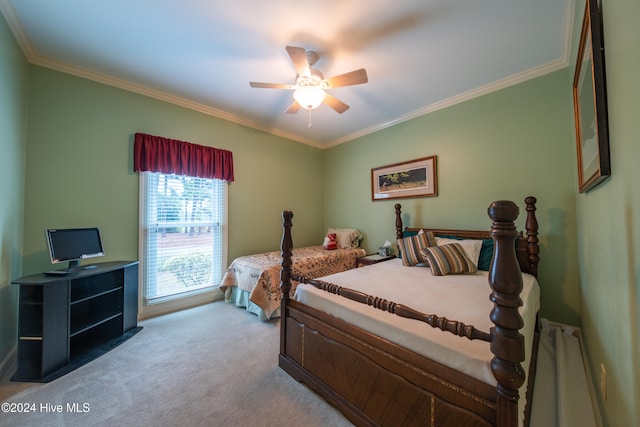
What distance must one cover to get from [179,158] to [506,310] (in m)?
3.58

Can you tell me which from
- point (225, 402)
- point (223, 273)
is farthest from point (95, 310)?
point (225, 402)

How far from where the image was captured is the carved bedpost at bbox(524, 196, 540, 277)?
7.61ft

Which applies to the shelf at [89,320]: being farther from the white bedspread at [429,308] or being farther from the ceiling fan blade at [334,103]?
the ceiling fan blade at [334,103]

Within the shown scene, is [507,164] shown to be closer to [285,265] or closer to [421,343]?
[421,343]

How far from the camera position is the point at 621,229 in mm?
1014

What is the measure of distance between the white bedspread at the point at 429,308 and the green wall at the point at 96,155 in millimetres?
2393

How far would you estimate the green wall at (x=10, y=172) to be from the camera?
1.82 m

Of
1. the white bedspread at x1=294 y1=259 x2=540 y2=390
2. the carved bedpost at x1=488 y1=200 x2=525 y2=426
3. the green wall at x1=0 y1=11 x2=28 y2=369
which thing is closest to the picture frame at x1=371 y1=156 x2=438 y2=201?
the white bedspread at x1=294 y1=259 x2=540 y2=390

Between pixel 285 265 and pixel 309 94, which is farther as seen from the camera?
pixel 309 94

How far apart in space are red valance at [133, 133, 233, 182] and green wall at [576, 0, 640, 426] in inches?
145

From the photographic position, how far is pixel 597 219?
57.7 inches

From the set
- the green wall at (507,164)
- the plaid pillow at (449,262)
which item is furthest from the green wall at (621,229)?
the green wall at (507,164)

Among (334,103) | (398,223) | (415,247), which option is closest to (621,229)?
(415,247)

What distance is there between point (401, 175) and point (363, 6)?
233cm
